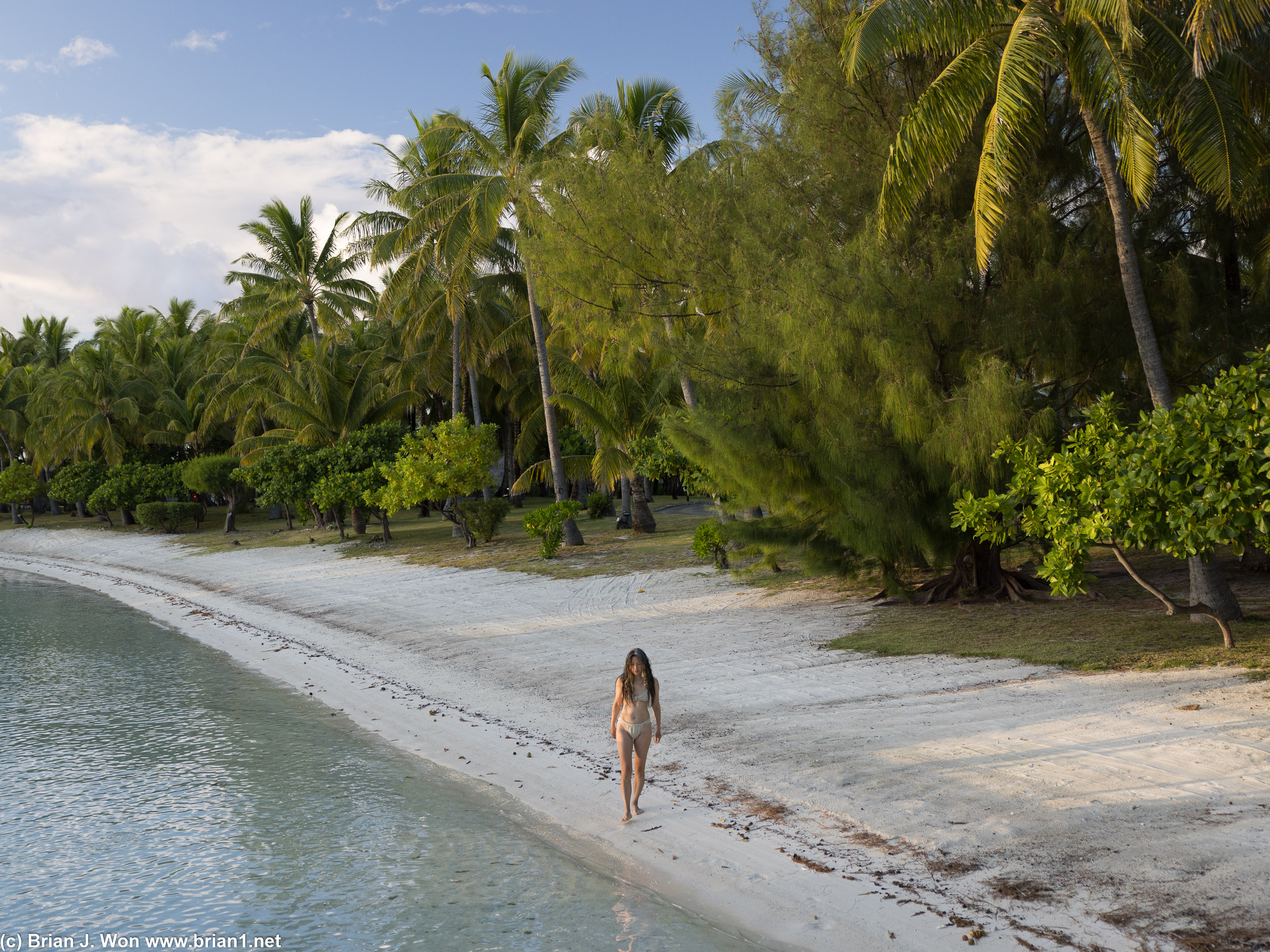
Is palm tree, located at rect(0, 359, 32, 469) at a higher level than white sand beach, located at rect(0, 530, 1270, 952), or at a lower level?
higher

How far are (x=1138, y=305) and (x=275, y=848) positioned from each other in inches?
415

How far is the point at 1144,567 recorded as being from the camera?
14.6 metres

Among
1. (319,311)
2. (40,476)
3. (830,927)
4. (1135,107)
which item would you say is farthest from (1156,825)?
(40,476)

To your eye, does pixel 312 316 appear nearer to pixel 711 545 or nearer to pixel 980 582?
pixel 711 545

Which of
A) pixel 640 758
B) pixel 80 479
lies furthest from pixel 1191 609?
pixel 80 479

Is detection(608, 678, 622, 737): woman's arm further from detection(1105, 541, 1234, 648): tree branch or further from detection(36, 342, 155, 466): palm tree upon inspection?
detection(36, 342, 155, 466): palm tree

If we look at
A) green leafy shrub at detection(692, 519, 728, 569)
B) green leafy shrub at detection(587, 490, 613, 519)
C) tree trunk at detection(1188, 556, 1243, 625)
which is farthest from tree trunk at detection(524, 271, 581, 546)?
tree trunk at detection(1188, 556, 1243, 625)

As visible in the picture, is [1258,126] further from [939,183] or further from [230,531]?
[230,531]

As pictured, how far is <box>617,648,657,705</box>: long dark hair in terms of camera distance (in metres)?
6.80

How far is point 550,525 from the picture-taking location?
22.2 meters

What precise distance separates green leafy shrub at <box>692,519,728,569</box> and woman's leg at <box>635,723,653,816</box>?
10.1m

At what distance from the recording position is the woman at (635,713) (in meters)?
6.84

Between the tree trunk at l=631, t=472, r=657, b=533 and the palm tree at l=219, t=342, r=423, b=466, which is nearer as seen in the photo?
the tree trunk at l=631, t=472, r=657, b=533

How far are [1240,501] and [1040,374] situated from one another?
5.40 meters
